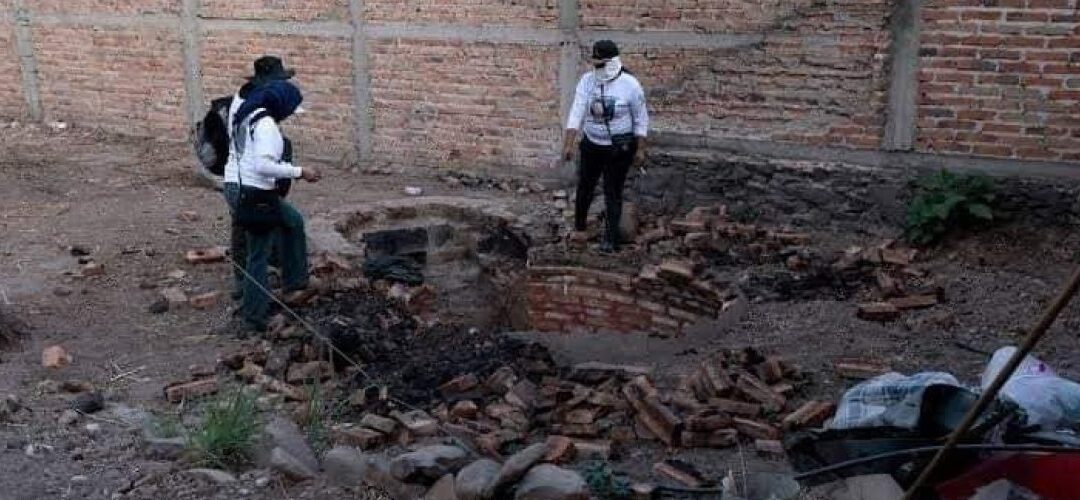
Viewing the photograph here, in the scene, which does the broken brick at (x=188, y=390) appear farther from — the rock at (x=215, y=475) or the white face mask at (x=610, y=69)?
the white face mask at (x=610, y=69)

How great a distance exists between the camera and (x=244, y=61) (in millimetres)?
12586

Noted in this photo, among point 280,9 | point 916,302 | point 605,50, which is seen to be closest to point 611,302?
point 605,50

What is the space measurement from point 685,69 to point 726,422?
198 inches

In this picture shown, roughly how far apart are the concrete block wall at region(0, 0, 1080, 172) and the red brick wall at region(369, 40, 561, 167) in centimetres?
2

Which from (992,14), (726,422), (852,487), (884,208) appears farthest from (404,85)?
(852,487)

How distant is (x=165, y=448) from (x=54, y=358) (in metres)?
1.95

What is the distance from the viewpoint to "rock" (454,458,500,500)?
419 cm

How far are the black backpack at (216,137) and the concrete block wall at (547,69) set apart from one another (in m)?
3.96

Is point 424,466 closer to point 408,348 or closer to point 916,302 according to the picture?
point 408,348

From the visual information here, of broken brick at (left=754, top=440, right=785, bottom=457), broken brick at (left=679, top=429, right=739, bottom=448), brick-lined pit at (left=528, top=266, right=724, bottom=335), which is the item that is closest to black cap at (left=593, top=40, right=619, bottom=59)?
brick-lined pit at (left=528, top=266, right=724, bottom=335)

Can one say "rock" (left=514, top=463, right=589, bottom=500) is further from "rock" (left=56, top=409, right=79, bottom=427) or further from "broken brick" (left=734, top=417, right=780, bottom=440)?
"rock" (left=56, top=409, right=79, bottom=427)

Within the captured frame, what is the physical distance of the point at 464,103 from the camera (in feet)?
36.5

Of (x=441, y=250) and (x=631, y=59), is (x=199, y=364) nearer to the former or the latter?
(x=441, y=250)

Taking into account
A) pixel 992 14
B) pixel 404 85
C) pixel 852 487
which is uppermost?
pixel 992 14
